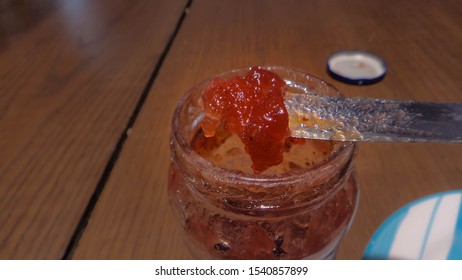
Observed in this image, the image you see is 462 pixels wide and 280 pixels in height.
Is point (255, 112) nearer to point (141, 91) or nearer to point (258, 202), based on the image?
point (258, 202)

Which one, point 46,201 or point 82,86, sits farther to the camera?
point 82,86

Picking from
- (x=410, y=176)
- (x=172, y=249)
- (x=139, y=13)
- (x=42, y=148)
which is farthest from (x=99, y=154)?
(x=139, y=13)

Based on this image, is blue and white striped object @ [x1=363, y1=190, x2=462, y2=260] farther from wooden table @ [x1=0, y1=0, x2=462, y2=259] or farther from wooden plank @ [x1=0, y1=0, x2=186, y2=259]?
wooden plank @ [x1=0, y1=0, x2=186, y2=259]

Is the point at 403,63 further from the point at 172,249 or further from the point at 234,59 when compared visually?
the point at 172,249

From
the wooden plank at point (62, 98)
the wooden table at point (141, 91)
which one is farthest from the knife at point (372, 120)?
the wooden plank at point (62, 98)

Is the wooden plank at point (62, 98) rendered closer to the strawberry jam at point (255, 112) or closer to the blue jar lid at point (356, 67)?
the strawberry jam at point (255, 112)

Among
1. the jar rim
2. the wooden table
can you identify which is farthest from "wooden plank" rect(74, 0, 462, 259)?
the jar rim
